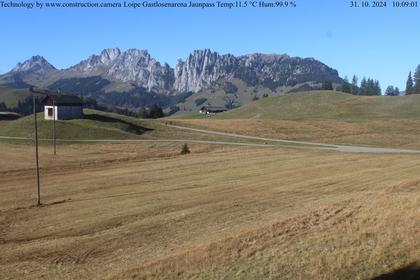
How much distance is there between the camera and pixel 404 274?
1529 centimetres

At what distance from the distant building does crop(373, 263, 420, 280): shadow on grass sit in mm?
99723

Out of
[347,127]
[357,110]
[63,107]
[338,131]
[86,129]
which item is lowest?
Result: [338,131]

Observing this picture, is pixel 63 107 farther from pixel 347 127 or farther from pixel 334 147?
pixel 347 127

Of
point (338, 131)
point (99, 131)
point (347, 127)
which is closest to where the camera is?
point (99, 131)

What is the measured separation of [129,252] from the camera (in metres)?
23.5

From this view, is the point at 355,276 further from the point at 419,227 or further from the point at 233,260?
the point at 419,227

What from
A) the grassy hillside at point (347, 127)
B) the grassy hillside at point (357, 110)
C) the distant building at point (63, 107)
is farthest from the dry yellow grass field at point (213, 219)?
the grassy hillside at point (357, 110)

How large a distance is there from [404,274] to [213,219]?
15.4 m

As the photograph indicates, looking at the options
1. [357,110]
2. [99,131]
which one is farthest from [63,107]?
[357,110]

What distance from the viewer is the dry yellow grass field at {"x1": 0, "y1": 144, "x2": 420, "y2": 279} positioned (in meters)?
17.8

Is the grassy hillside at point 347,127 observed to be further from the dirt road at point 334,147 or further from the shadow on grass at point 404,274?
the shadow on grass at point 404,274

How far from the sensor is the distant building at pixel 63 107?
362 ft

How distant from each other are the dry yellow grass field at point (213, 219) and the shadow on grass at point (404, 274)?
238 millimetres

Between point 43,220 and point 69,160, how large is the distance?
36219 millimetres
